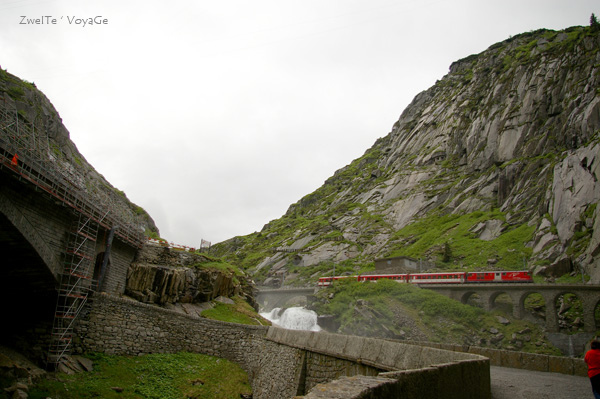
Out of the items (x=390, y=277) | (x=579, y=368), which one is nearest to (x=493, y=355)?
(x=579, y=368)

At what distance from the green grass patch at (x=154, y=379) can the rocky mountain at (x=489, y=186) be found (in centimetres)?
4391

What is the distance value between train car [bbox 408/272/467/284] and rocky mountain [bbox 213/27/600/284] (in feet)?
26.1

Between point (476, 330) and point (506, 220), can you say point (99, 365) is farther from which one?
point (506, 220)

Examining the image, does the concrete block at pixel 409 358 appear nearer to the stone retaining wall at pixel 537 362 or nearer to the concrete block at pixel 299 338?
the concrete block at pixel 299 338

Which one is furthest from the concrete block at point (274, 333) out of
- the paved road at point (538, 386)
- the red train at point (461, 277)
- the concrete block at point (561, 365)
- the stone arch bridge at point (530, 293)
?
the red train at point (461, 277)

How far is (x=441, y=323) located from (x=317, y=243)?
57.1m

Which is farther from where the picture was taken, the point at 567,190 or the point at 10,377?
the point at 567,190

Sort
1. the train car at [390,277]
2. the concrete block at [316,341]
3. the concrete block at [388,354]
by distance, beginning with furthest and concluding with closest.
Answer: the train car at [390,277]
the concrete block at [316,341]
the concrete block at [388,354]

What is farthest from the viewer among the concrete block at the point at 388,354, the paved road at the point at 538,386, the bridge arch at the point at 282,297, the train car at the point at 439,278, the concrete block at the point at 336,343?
the bridge arch at the point at 282,297

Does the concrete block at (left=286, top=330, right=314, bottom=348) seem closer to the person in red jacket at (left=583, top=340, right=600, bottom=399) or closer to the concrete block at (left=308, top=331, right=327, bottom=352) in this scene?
the concrete block at (left=308, top=331, right=327, bottom=352)

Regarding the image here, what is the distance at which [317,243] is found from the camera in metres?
97.6

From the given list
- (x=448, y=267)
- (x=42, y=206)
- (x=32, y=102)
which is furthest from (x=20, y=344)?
(x=448, y=267)

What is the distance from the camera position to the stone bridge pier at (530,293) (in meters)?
38.4

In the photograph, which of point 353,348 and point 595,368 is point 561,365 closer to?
point 595,368
